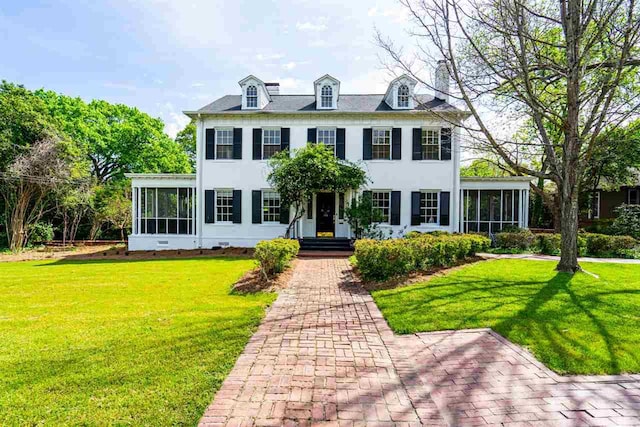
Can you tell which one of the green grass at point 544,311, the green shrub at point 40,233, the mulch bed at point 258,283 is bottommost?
the mulch bed at point 258,283

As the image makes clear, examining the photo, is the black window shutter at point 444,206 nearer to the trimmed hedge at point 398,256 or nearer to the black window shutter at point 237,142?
the trimmed hedge at point 398,256

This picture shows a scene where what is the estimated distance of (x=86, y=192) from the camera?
61.3 ft

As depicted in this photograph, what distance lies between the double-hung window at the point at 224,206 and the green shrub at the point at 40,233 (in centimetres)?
1113

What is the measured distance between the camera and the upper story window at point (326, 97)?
15.9 meters

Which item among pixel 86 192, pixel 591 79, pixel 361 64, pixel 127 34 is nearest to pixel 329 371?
pixel 361 64

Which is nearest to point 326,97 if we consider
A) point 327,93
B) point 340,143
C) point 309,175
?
point 327,93

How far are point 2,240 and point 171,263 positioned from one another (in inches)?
554

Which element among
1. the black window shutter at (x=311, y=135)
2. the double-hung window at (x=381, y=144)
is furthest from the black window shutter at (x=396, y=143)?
the black window shutter at (x=311, y=135)

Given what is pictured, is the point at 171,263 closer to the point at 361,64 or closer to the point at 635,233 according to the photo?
the point at 361,64

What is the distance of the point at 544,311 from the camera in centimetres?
537

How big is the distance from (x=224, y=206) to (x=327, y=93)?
7418 millimetres

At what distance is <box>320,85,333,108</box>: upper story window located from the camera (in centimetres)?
1593

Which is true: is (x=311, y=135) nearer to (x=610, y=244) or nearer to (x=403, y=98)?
(x=403, y=98)

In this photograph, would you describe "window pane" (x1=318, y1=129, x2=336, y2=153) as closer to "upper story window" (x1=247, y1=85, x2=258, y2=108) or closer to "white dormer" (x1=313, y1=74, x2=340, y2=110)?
"white dormer" (x1=313, y1=74, x2=340, y2=110)
